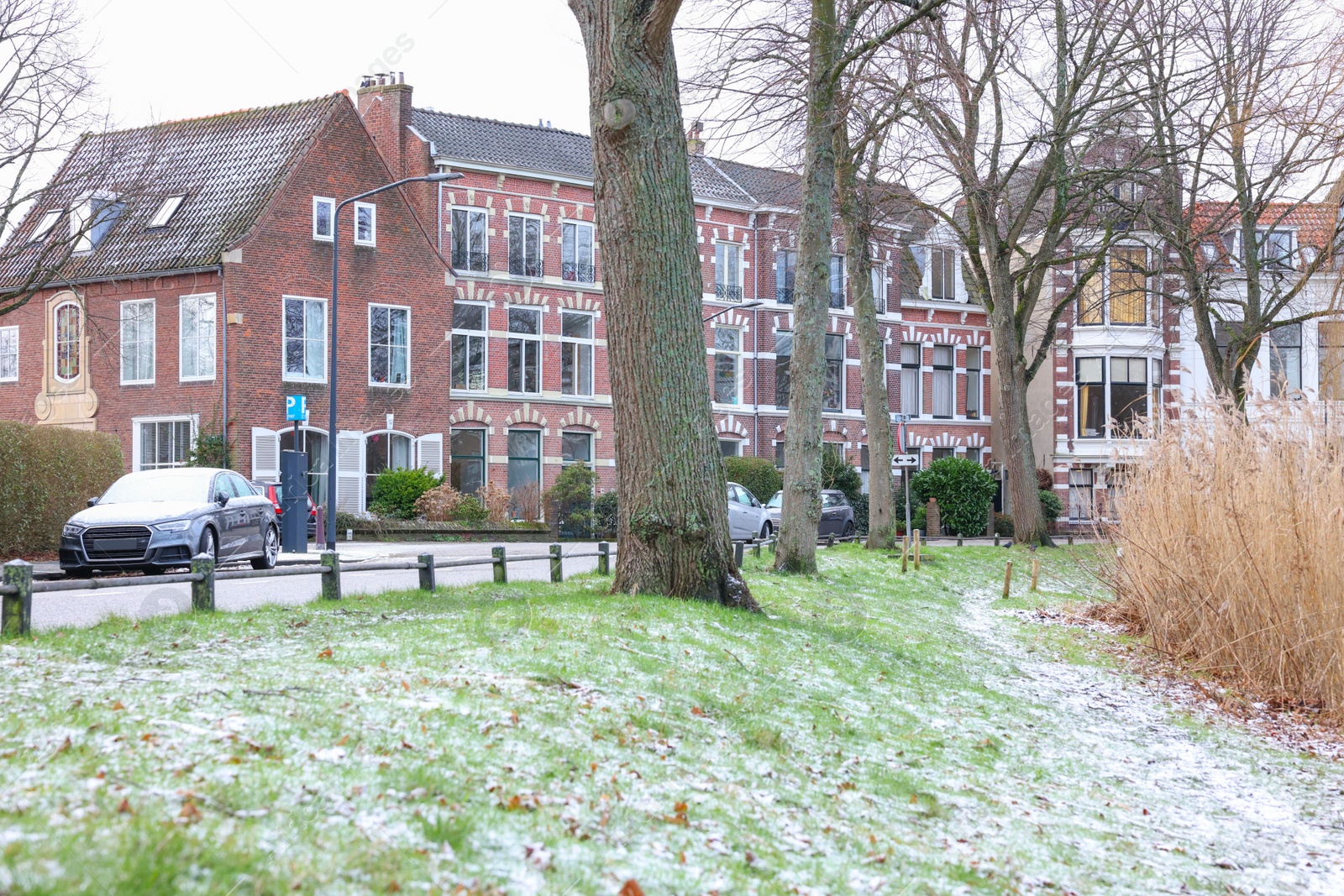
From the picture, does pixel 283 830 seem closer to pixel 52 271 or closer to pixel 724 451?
pixel 52 271

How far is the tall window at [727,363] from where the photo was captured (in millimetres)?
43406

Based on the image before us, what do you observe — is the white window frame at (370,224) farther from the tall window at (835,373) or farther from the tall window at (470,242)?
the tall window at (835,373)

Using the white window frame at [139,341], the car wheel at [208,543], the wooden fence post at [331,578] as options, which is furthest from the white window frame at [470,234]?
the wooden fence post at [331,578]

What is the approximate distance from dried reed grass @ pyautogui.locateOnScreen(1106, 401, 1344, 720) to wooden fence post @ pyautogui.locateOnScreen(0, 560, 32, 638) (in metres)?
9.94

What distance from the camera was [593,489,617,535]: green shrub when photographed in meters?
35.5

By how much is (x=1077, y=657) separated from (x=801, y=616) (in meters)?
3.14

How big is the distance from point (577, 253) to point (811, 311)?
22850mm

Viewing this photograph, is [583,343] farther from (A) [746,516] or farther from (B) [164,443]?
(B) [164,443]

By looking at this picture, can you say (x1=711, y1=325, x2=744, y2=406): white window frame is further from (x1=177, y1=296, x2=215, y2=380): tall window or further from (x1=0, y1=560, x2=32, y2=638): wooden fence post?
(x1=0, y1=560, x2=32, y2=638): wooden fence post

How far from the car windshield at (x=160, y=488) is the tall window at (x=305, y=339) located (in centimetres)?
1540

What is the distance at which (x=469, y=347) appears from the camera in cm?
3731

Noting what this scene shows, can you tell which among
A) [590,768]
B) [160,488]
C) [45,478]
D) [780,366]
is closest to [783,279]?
[780,366]

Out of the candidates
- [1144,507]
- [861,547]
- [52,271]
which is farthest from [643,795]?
[861,547]

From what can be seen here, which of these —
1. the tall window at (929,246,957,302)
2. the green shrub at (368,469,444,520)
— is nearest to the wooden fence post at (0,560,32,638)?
the green shrub at (368,469,444,520)
